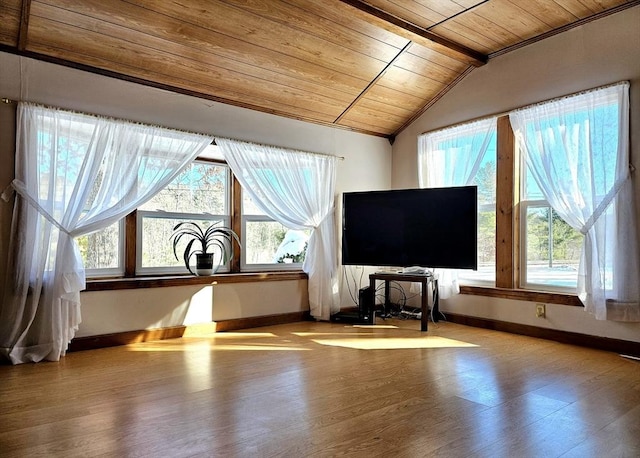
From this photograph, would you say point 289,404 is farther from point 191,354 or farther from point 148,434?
point 191,354

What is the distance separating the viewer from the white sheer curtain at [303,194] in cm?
455

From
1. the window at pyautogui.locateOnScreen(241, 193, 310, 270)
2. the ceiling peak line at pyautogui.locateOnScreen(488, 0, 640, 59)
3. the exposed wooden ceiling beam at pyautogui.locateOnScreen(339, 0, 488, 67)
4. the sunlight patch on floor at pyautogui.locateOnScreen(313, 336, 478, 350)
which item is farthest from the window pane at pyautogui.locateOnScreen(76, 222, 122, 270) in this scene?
the ceiling peak line at pyautogui.locateOnScreen(488, 0, 640, 59)

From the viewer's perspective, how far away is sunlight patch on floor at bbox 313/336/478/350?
150 inches

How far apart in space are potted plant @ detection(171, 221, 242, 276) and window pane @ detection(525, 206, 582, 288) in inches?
118

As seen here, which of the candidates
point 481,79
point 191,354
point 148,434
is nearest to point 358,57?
point 481,79

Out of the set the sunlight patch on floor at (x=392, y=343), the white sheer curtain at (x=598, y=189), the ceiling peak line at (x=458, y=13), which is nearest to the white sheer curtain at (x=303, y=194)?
the sunlight patch on floor at (x=392, y=343)

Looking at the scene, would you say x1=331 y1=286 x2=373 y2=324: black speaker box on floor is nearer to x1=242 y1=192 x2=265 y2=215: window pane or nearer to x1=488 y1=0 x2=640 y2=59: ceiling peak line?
x1=242 y1=192 x2=265 y2=215: window pane

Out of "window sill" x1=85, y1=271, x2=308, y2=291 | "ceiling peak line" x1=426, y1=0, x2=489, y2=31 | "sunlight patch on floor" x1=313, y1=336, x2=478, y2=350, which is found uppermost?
"ceiling peak line" x1=426, y1=0, x2=489, y2=31

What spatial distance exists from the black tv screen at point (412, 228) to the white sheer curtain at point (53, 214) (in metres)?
2.44

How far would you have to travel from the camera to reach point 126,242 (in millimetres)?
4023

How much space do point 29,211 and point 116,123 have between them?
994mm

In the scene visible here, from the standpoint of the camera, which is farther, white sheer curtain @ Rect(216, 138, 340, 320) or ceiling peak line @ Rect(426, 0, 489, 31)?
white sheer curtain @ Rect(216, 138, 340, 320)

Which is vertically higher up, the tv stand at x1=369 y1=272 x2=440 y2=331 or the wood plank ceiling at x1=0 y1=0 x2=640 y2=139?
the wood plank ceiling at x1=0 y1=0 x2=640 y2=139

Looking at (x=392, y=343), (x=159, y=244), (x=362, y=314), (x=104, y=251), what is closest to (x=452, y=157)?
(x=362, y=314)
